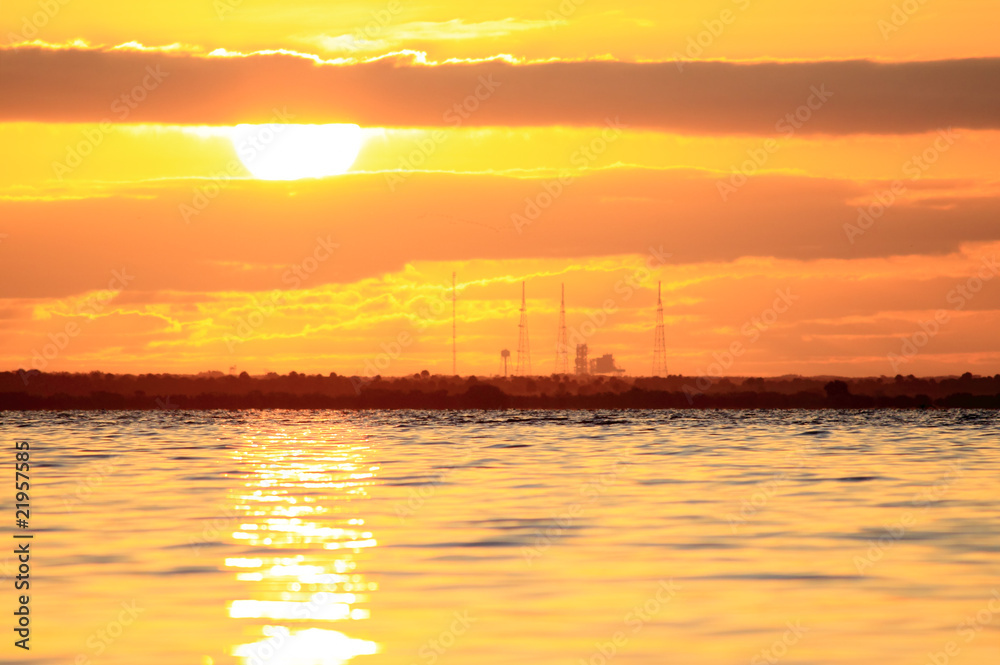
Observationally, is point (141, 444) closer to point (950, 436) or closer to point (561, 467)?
point (561, 467)

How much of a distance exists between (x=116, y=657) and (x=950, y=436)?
75521 millimetres

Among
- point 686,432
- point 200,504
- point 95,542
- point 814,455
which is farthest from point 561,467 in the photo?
point 686,432

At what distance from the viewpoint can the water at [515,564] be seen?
20.5 metres

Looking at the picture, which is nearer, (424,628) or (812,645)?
(812,645)

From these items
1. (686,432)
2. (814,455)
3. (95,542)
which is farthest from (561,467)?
(686,432)

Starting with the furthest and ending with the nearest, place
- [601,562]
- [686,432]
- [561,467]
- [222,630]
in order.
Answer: [686,432]
[561,467]
[601,562]
[222,630]

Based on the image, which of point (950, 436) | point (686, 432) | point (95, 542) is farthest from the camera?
point (686, 432)

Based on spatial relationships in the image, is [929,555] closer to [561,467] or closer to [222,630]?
[222,630]

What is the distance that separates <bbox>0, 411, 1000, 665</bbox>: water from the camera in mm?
20469

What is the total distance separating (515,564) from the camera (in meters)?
28.2

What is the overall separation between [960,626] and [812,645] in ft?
9.86

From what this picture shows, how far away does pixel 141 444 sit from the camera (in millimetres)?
79125

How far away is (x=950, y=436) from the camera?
284 ft

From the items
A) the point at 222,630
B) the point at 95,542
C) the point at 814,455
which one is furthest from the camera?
the point at 814,455
